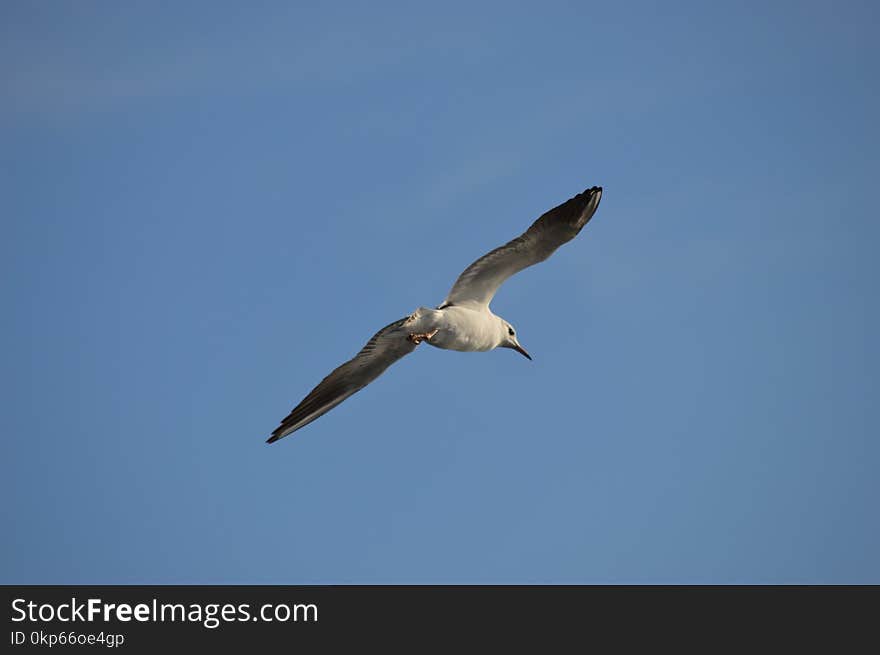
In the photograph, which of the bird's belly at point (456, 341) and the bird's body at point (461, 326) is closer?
the bird's body at point (461, 326)

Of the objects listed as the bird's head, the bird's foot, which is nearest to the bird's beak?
the bird's head

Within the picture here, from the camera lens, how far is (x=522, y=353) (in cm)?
3106

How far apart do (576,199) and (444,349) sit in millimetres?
3433

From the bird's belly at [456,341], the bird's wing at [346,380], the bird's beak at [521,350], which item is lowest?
the bird's wing at [346,380]

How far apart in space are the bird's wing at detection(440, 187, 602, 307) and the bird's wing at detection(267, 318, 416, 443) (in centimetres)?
180

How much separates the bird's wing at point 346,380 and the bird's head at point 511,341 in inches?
136

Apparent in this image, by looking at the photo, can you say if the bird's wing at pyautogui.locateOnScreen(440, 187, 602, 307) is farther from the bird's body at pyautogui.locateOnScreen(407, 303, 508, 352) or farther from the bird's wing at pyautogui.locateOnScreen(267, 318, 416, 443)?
the bird's wing at pyautogui.locateOnScreen(267, 318, 416, 443)

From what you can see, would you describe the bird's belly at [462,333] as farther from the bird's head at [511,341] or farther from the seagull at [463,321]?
the bird's head at [511,341]

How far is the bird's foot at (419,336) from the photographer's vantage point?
27.1 m

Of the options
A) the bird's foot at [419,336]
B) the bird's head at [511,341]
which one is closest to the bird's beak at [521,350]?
the bird's head at [511,341]

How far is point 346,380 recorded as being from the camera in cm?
2752

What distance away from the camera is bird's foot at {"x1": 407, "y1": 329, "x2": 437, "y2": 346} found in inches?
1065
